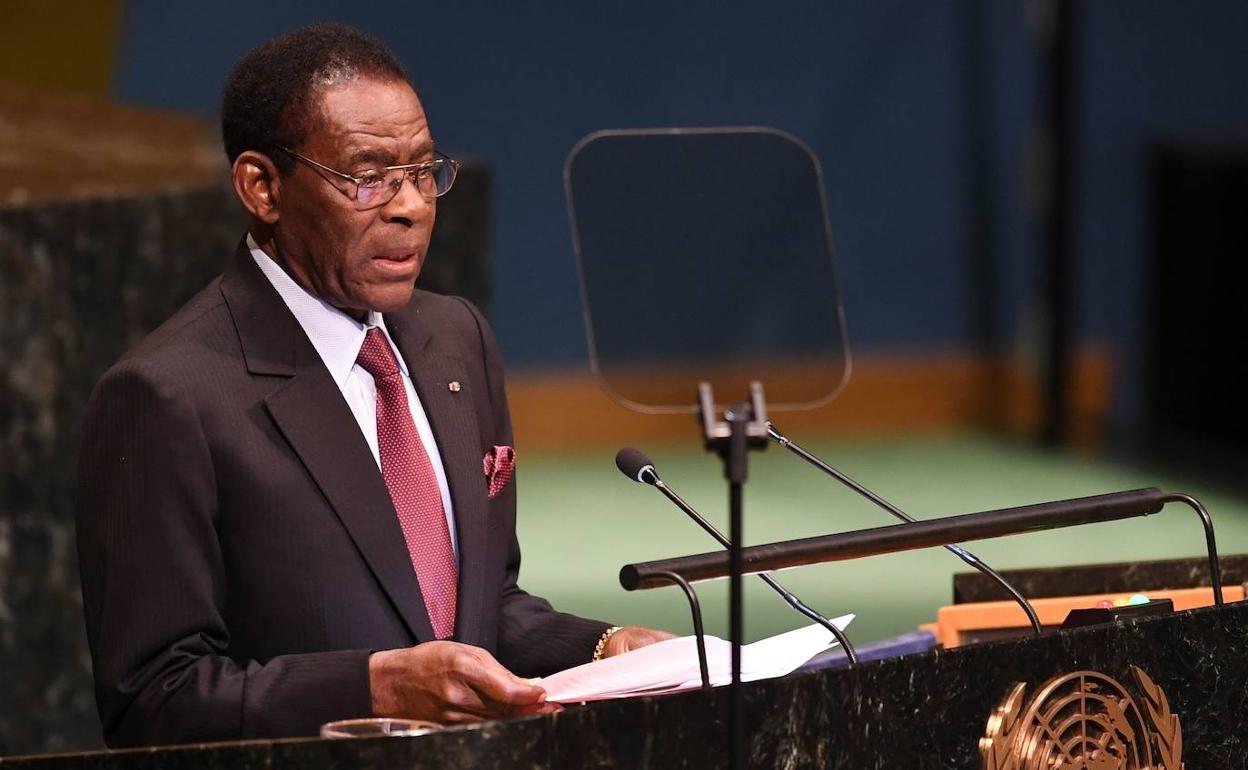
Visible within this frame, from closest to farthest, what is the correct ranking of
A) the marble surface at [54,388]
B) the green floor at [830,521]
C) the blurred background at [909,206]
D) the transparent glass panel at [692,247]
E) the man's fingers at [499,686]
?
the man's fingers at [499,686]
the transparent glass panel at [692,247]
the marble surface at [54,388]
the green floor at [830,521]
the blurred background at [909,206]

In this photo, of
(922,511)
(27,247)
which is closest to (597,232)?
(27,247)

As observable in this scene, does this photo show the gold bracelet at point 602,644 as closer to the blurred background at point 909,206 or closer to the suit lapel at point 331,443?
the suit lapel at point 331,443

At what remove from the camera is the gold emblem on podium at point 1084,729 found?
1.86 meters

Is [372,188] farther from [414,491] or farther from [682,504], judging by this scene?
[682,504]

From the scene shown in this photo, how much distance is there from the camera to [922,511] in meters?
6.21

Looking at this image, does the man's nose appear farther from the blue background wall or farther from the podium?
the blue background wall

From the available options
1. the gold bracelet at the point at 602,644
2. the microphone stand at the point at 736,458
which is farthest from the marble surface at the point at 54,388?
the microphone stand at the point at 736,458

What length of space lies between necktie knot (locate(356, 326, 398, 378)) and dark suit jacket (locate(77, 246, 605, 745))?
62 millimetres

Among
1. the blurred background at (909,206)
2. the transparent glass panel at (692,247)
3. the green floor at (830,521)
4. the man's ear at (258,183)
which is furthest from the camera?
the blurred background at (909,206)

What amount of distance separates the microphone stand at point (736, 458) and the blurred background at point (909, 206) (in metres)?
4.18

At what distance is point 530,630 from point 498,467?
7.8 inches

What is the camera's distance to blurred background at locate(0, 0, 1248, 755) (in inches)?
264

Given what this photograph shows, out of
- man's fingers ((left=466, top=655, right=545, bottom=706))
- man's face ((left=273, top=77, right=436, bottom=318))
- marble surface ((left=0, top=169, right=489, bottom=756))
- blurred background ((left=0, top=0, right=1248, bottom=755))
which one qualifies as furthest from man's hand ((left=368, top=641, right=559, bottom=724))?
blurred background ((left=0, top=0, right=1248, bottom=755))

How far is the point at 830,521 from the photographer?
20.0ft
